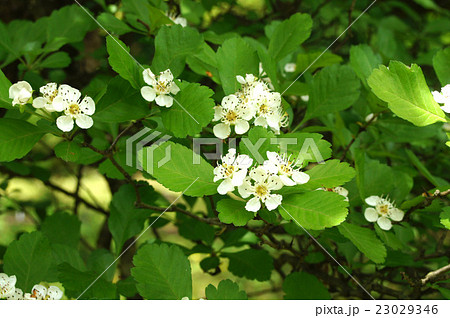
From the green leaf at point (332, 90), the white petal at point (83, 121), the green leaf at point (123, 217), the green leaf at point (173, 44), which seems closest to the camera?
the white petal at point (83, 121)

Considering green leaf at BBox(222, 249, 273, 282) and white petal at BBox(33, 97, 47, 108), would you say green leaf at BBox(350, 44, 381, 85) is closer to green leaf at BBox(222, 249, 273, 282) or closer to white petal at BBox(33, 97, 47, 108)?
green leaf at BBox(222, 249, 273, 282)

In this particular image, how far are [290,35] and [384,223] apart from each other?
55 cm

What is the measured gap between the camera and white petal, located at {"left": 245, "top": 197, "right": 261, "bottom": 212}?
89cm

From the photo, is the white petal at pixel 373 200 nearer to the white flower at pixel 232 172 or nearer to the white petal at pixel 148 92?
the white flower at pixel 232 172

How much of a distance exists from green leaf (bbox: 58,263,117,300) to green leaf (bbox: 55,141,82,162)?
32 centimetres

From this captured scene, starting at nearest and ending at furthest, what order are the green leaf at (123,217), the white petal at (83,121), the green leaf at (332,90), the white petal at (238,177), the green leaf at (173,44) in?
1. the white petal at (238,177)
2. the white petal at (83,121)
3. the green leaf at (173,44)
4. the green leaf at (332,90)
5. the green leaf at (123,217)

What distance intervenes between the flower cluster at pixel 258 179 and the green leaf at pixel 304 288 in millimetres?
496

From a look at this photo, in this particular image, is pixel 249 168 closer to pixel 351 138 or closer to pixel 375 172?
pixel 375 172

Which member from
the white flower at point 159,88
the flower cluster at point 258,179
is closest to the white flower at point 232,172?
the flower cluster at point 258,179

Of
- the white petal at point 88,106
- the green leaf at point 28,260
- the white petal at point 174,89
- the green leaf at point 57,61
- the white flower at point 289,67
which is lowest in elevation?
the green leaf at point 28,260

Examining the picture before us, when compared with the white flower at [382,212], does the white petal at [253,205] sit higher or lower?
lower

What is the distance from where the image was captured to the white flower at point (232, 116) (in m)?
1.05

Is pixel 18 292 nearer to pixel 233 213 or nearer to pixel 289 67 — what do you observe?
pixel 233 213

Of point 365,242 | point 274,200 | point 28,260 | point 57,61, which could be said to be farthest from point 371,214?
point 57,61
